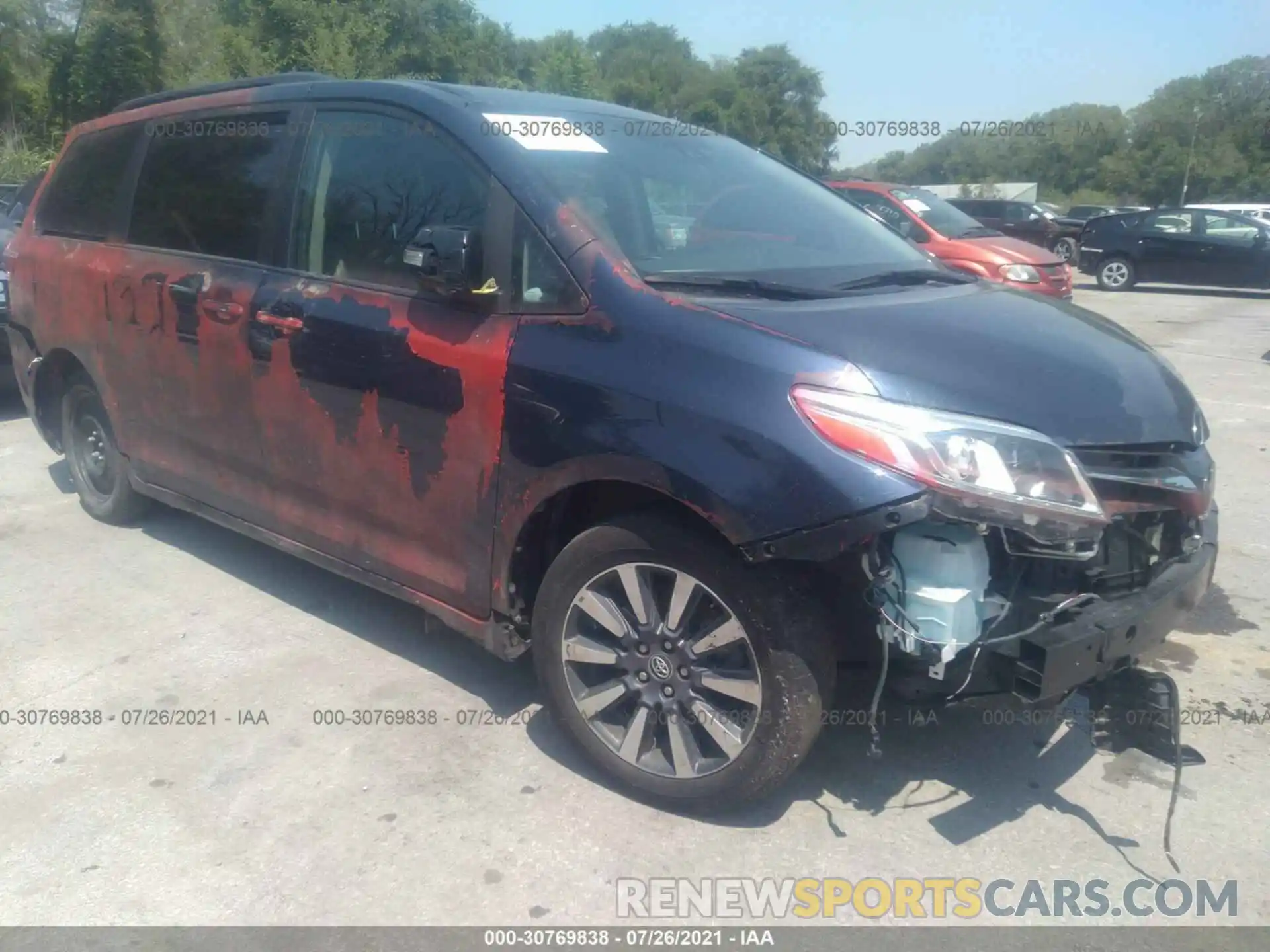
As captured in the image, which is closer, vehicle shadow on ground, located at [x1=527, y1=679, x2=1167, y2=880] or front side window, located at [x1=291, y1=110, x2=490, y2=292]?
vehicle shadow on ground, located at [x1=527, y1=679, x2=1167, y2=880]

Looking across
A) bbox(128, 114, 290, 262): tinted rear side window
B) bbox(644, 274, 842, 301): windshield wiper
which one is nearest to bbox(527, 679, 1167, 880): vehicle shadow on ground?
bbox(644, 274, 842, 301): windshield wiper

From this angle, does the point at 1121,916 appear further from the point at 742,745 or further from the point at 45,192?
the point at 45,192

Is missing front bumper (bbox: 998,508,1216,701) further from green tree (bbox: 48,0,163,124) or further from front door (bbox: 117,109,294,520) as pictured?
green tree (bbox: 48,0,163,124)

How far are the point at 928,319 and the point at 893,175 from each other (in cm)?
6359

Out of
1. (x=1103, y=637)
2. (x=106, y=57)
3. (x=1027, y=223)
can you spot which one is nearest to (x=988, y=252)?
(x=1103, y=637)

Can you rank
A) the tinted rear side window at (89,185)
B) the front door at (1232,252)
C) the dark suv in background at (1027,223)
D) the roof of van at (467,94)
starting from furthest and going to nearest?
the dark suv in background at (1027,223)
the front door at (1232,252)
the tinted rear side window at (89,185)
the roof of van at (467,94)

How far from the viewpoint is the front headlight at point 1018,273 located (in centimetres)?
1110

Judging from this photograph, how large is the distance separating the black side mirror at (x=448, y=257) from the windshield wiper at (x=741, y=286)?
501mm

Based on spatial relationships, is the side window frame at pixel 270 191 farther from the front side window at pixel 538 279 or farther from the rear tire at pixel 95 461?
the front side window at pixel 538 279

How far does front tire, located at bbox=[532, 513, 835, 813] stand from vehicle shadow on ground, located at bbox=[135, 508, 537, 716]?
611 millimetres

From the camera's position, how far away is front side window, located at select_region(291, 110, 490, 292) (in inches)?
128

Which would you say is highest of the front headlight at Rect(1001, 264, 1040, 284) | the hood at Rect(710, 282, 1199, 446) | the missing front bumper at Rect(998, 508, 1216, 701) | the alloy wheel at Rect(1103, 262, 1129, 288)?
the alloy wheel at Rect(1103, 262, 1129, 288)

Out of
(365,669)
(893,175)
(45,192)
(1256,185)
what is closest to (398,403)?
(365,669)

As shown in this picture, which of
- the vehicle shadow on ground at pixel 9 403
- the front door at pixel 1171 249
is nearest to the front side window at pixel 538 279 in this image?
the vehicle shadow on ground at pixel 9 403
